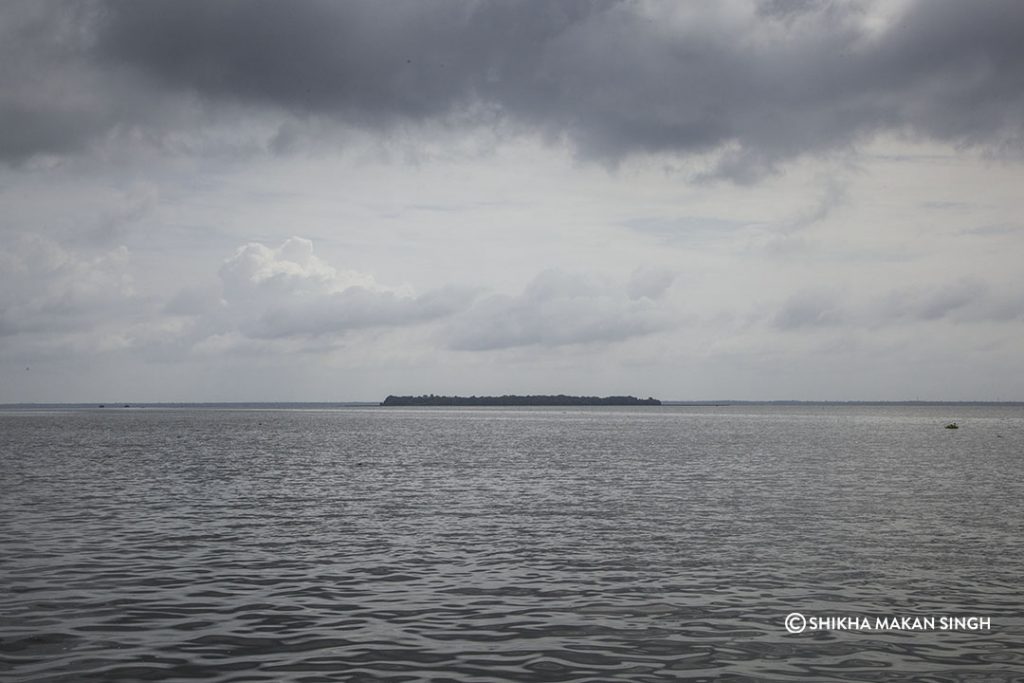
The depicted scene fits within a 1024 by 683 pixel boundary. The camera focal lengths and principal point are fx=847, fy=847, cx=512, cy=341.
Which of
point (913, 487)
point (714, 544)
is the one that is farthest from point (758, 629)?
point (913, 487)

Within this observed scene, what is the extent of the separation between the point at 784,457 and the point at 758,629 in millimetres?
74266

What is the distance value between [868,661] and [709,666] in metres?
3.76

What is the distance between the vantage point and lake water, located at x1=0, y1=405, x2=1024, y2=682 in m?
19.2

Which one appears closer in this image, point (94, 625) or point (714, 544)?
point (94, 625)

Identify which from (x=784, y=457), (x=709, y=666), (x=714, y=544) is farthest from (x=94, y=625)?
(x=784, y=457)

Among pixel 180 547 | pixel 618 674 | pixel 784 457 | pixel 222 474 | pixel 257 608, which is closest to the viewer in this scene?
pixel 618 674

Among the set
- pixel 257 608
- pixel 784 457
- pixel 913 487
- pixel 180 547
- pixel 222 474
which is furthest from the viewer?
pixel 784 457

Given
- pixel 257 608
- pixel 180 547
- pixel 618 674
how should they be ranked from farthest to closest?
pixel 180 547
pixel 257 608
pixel 618 674

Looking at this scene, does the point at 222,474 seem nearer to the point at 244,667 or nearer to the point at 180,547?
the point at 180,547

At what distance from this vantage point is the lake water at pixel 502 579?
19156 millimetres

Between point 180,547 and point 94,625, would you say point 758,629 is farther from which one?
point 180,547

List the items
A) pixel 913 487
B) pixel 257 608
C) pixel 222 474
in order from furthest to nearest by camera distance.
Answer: pixel 222 474 → pixel 913 487 → pixel 257 608

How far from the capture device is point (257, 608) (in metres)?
23.8

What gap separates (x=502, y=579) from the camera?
90.9 feet
